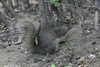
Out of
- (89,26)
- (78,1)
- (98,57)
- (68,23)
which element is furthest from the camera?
(68,23)

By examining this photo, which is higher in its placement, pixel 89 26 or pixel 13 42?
pixel 89 26

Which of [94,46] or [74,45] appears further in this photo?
[74,45]

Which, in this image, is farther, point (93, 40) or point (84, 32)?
point (84, 32)

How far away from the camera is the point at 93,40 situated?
5.57 meters

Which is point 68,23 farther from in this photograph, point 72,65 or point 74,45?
point 72,65

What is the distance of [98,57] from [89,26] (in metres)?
3.28

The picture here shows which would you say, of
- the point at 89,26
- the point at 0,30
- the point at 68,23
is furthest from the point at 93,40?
the point at 0,30

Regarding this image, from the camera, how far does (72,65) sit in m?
3.77

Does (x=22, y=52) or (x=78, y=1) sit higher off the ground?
(x=78, y=1)

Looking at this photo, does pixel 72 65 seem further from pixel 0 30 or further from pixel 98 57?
pixel 0 30

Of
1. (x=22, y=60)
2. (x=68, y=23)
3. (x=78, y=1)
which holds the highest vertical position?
(x=78, y=1)

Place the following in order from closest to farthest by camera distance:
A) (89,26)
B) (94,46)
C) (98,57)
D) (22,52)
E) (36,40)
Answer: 1. (98,57)
2. (94,46)
3. (22,52)
4. (89,26)
5. (36,40)

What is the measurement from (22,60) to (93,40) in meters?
3.06

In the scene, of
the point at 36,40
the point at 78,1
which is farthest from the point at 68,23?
the point at 78,1
